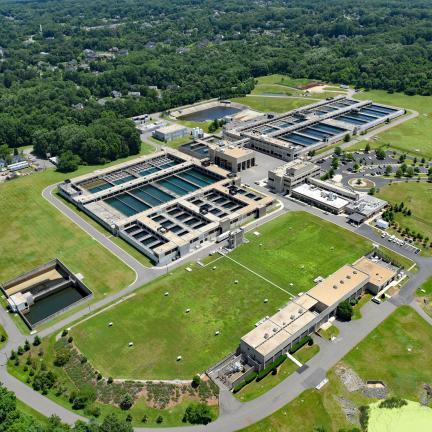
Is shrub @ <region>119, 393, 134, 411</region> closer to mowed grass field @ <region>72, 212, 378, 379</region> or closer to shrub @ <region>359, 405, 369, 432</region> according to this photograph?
mowed grass field @ <region>72, 212, 378, 379</region>

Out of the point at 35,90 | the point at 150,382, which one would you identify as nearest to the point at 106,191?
the point at 150,382

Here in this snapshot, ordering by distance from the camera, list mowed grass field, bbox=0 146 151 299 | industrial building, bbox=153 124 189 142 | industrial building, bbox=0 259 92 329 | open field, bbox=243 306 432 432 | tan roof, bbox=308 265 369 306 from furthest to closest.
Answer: industrial building, bbox=153 124 189 142, mowed grass field, bbox=0 146 151 299, industrial building, bbox=0 259 92 329, tan roof, bbox=308 265 369 306, open field, bbox=243 306 432 432

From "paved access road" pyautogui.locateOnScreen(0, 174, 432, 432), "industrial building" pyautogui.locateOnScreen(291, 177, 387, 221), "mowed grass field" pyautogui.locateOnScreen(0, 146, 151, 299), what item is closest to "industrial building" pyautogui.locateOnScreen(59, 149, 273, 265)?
"paved access road" pyautogui.locateOnScreen(0, 174, 432, 432)

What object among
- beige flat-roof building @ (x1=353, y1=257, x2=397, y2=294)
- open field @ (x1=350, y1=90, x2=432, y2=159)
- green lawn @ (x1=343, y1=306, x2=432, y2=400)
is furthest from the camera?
open field @ (x1=350, y1=90, x2=432, y2=159)

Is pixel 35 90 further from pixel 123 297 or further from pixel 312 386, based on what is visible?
pixel 312 386

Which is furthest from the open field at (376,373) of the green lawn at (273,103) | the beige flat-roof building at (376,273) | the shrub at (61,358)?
the green lawn at (273,103)

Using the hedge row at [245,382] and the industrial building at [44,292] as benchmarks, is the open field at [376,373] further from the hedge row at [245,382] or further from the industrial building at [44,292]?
the industrial building at [44,292]
